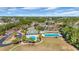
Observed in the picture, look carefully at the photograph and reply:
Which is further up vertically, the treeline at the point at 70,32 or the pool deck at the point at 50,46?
the treeline at the point at 70,32

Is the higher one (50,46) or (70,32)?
(70,32)

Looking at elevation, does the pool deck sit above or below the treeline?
below
